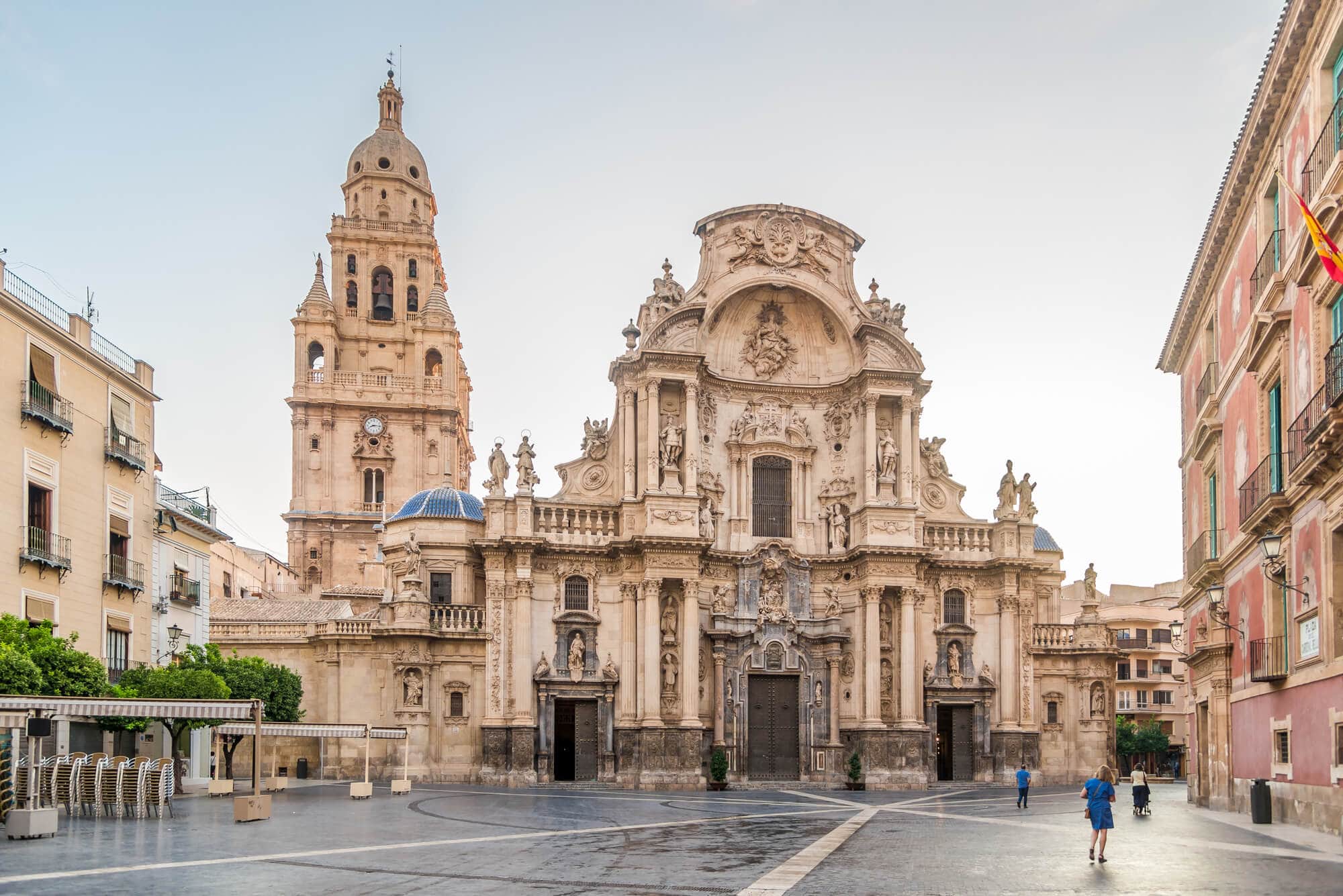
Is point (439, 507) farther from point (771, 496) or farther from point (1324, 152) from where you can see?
point (1324, 152)

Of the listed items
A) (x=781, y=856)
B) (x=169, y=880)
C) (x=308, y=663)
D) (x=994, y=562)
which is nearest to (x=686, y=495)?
(x=994, y=562)

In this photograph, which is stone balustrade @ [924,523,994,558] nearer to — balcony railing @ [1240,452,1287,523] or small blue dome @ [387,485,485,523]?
small blue dome @ [387,485,485,523]

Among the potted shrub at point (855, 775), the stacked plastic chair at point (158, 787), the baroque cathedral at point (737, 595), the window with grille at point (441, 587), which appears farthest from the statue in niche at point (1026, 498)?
the stacked plastic chair at point (158, 787)

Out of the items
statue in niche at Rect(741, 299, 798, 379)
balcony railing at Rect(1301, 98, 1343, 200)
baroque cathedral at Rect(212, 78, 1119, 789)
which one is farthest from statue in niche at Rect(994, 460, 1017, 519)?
balcony railing at Rect(1301, 98, 1343, 200)

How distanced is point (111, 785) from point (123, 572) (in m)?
11.3

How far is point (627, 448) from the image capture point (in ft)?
160

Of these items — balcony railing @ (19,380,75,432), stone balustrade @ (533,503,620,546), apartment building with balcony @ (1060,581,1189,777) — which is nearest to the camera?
balcony railing @ (19,380,75,432)

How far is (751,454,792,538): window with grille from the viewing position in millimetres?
50281

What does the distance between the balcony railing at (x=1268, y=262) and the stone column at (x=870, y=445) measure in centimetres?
2187

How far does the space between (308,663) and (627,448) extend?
14.6 m

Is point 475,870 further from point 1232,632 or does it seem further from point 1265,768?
point 1232,632

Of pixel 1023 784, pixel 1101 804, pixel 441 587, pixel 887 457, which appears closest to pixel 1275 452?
pixel 1101 804

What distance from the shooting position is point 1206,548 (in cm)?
3575

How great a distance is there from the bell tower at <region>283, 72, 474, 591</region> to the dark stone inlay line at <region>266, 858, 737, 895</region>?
180 feet
